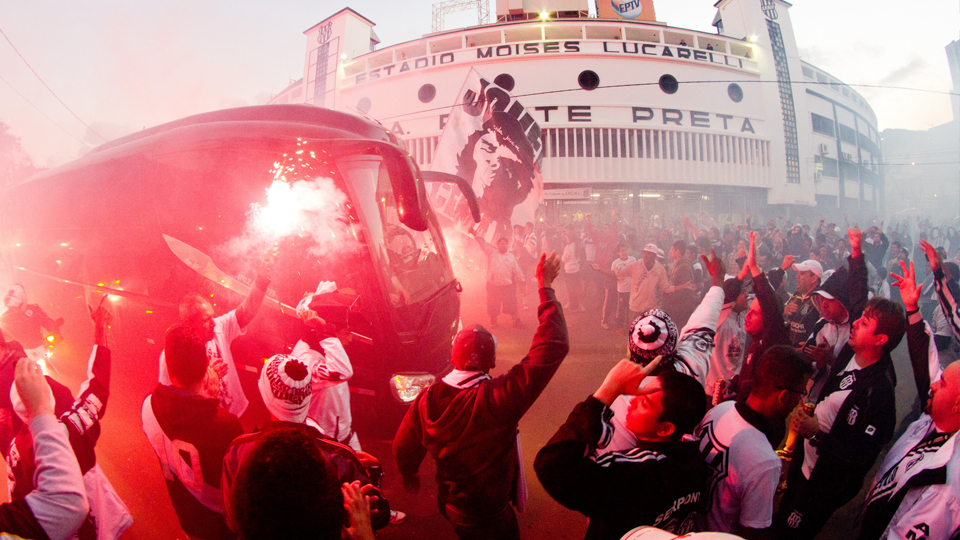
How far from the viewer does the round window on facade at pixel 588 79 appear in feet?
52.1

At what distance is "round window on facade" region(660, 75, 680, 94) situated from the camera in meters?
16.0

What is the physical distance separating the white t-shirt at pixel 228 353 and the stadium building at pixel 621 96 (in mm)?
13231

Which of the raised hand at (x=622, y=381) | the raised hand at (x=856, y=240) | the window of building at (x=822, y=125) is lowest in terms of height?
the raised hand at (x=622, y=381)

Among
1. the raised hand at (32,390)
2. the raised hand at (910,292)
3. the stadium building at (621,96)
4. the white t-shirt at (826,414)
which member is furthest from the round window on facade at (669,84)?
the raised hand at (32,390)

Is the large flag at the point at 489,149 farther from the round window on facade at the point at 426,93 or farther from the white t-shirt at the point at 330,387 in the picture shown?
the round window on facade at the point at 426,93

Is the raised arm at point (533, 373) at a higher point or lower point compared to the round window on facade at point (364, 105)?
lower

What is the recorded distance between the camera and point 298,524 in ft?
3.72

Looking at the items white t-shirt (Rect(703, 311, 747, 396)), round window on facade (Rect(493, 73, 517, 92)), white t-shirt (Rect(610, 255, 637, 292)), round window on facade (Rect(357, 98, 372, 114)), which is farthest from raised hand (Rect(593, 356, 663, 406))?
round window on facade (Rect(357, 98, 372, 114))

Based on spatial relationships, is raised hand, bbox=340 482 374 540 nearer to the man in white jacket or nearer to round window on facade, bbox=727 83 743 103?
the man in white jacket

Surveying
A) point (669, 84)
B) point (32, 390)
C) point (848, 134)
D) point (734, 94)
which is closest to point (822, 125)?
point (848, 134)

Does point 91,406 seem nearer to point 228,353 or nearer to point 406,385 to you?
point 228,353

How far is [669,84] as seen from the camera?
16.2m

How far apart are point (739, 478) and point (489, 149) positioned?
700 centimetres

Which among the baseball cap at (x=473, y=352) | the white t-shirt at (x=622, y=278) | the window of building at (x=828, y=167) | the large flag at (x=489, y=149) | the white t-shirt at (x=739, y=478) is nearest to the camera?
the white t-shirt at (x=739, y=478)
